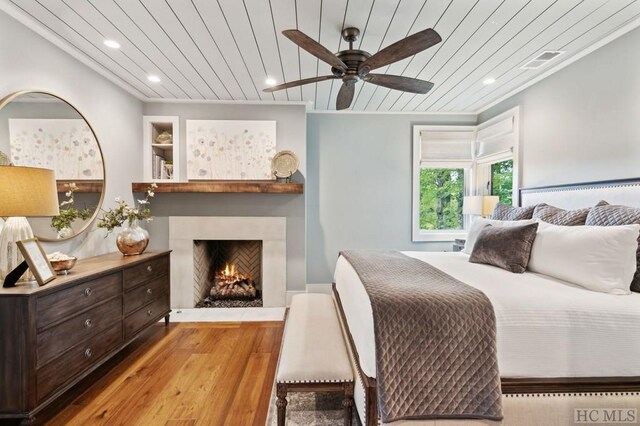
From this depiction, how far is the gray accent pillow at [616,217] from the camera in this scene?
1.71 meters

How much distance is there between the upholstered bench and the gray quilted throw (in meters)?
0.30

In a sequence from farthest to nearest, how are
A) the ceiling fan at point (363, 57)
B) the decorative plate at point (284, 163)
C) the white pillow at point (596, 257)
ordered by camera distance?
1. the decorative plate at point (284, 163)
2. the ceiling fan at point (363, 57)
3. the white pillow at point (596, 257)

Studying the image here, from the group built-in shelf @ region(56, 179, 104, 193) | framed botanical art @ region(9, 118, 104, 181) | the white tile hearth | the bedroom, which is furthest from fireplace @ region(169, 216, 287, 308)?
framed botanical art @ region(9, 118, 104, 181)

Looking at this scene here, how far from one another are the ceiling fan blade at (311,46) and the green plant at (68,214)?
7.61 feet

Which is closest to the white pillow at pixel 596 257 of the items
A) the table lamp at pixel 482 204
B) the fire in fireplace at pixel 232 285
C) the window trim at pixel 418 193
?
the table lamp at pixel 482 204

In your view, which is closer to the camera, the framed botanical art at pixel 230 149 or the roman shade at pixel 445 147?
the framed botanical art at pixel 230 149

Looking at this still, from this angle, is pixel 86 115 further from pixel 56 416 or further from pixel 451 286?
pixel 451 286

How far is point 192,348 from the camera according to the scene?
9.16 ft

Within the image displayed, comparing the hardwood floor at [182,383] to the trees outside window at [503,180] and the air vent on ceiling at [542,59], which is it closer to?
the trees outside window at [503,180]

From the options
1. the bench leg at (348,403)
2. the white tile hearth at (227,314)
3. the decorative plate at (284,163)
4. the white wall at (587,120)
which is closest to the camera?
the bench leg at (348,403)

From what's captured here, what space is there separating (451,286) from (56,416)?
2576mm

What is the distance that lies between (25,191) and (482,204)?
412cm

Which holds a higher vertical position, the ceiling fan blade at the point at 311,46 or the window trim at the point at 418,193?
the ceiling fan blade at the point at 311,46

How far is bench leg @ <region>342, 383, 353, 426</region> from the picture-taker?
1.57 m
